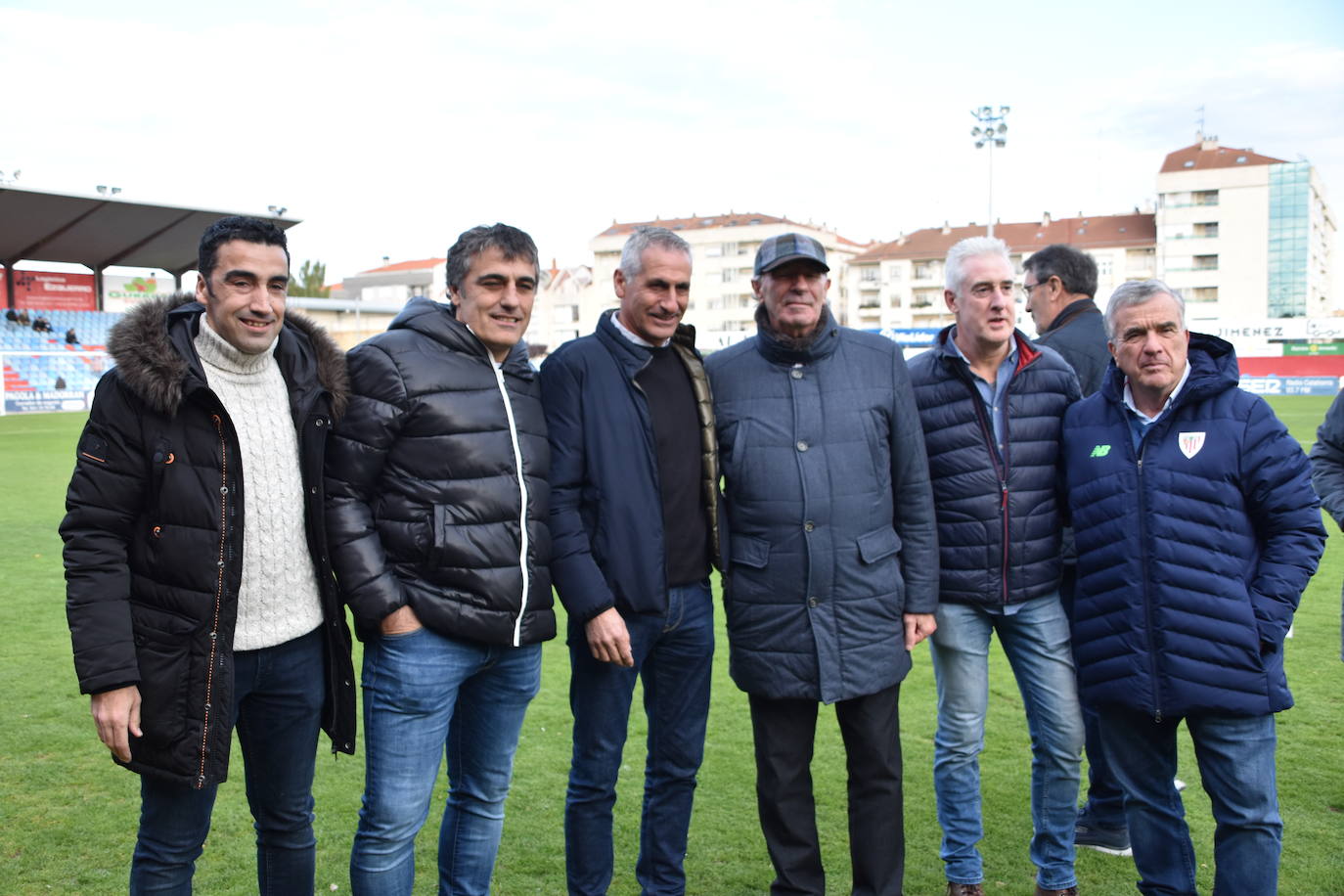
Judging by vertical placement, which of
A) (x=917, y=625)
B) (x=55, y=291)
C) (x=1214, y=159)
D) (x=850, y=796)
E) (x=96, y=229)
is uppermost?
(x=1214, y=159)

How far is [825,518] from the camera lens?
3.13m

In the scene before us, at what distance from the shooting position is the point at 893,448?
323 centimetres

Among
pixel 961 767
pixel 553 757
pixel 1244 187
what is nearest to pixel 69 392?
pixel 553 757

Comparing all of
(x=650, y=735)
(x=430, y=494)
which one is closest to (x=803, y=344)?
(x=430, y=494)

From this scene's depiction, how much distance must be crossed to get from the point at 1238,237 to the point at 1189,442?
78.3m

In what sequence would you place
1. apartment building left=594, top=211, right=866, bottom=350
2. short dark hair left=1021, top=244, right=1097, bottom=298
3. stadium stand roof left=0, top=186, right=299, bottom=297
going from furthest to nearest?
apartment building left=594, top=211, right=866, bottom=350, stadium stand roof left=0, top=186, right=299, bottom=297, short dark hair left=1021, top=244, right=1097, bottom=298

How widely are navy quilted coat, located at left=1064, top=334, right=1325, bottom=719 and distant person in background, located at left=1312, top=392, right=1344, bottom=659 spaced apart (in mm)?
562

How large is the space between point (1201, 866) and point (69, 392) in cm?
3535

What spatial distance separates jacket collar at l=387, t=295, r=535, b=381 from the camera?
285 centimetres

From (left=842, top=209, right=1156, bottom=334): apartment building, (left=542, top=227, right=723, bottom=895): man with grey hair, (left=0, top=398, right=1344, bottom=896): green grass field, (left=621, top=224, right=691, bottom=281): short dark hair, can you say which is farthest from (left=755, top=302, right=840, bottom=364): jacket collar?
(left=842, top=209, right=1156, bottom=334): apartment building

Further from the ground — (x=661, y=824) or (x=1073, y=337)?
(x=1073, y=337)

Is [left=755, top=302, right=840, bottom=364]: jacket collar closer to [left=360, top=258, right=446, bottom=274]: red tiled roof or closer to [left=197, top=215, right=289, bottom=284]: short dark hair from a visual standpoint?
[left=197, top=215, right=289, bottom=284]: short dark hair

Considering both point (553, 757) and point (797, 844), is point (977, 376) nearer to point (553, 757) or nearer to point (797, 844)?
point (797, 844)

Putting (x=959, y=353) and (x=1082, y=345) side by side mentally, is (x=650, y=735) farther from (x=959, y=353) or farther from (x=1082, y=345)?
(x=1082, y=345)
